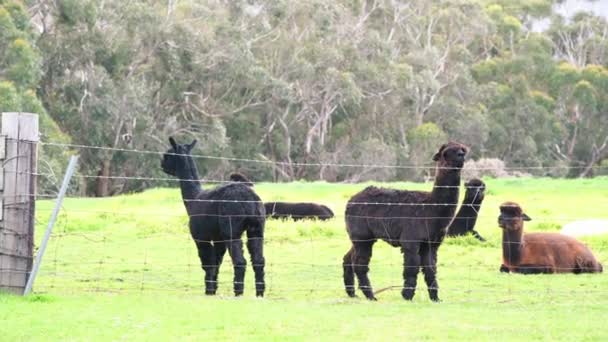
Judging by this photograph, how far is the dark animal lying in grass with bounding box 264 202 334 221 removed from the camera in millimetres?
25469

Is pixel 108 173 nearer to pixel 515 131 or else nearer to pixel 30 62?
pixel 30 62

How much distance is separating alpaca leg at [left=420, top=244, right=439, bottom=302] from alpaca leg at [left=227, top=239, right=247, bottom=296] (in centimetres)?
220

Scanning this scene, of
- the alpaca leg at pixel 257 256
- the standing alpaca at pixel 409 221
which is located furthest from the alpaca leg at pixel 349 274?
the alpaca leg at pixel 257 256

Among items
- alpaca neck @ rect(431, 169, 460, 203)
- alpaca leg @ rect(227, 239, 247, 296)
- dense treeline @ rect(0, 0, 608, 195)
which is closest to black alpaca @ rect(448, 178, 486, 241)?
alpaca neck @ rect(431, 169, 460, 203)

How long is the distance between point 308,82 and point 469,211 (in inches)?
1589

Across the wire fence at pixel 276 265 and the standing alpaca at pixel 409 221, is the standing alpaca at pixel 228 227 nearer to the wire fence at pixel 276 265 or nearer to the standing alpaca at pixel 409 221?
the wire fence at pixel 276 265

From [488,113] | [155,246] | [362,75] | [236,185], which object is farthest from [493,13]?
[236,185]

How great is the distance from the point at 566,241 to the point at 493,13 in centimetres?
6219

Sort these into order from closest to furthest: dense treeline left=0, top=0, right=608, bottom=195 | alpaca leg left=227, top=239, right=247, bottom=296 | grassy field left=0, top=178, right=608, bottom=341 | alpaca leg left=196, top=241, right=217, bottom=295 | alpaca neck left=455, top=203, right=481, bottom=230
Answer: grassy field left=0, top=178, right=608, bottom=341 → alpaca leg left=227, top=239, right=247, bottom=296 → alpaca leg left=196, top=241, right=217, bottom=295 → alpaca neck left=455, top=203, right=481, bottom=230 → dense treeline left=0, top=0, right=608, bottom=195

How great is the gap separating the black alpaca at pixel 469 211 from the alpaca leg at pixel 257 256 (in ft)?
21.7

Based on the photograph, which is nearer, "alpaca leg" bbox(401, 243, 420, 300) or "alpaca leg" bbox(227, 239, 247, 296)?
"alpaca leg" bbox(401, 243, 420, 300)

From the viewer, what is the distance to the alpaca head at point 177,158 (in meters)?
15.0

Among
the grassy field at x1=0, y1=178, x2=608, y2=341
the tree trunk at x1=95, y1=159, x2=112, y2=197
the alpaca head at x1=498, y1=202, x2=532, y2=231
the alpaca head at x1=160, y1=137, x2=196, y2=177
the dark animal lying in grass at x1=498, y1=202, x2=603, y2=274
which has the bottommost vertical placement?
the grassy field at x1=0, y1=178, x2=608, y2=341

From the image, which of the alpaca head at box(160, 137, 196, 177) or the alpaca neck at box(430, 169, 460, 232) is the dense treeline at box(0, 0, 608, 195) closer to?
the alpaca head at box(160, 137, 196, 177)
